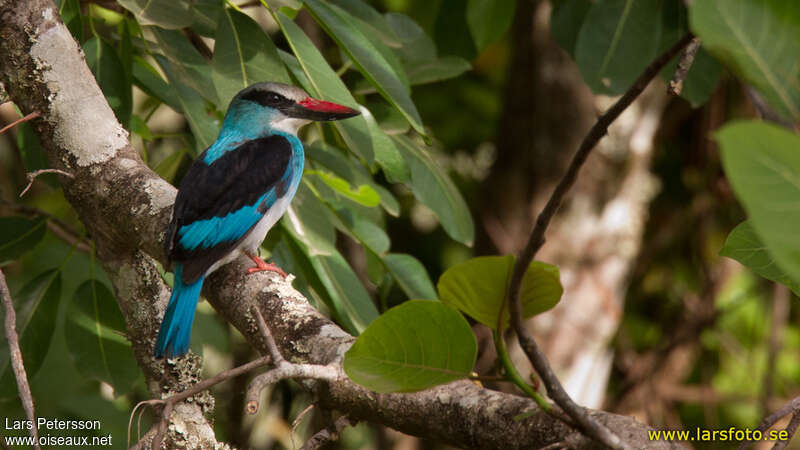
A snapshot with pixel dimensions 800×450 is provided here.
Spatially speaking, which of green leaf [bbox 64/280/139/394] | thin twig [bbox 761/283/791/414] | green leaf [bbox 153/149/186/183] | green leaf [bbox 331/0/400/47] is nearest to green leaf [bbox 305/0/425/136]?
green leaf [bbox 331/0/400/47]

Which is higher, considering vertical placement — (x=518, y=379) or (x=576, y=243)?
(x=518, y=379)

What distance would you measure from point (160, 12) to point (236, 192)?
2.45 feet

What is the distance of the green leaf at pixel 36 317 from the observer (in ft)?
8.36

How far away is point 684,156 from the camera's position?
214 inches

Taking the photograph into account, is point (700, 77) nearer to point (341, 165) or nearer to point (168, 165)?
point (341, 165)

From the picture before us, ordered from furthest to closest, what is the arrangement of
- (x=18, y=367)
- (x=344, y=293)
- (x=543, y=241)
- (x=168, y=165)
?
(x=168, y=165), (x=344, y=293), (x=18, y=367), (x=543, y=241)

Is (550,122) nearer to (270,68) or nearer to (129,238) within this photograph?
(270,68)

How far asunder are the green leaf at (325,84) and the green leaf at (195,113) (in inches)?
15.1

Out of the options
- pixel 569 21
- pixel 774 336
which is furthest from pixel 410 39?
pixel 774 336

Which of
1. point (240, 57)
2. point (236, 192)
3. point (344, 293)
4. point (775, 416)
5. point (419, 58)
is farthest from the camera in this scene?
point (419, 58)

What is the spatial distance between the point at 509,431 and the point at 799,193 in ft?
2.40

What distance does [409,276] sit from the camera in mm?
2564

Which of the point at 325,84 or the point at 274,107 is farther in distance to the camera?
the point at 274,107

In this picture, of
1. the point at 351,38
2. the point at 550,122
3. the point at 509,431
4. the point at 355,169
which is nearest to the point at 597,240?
the point at 550,122
